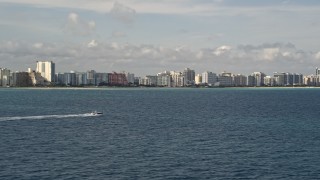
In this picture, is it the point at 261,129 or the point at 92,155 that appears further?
the point at 261,129

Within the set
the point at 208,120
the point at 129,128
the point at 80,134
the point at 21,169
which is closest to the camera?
the point at 21,169

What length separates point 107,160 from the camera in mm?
78188

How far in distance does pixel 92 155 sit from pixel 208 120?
7124cm

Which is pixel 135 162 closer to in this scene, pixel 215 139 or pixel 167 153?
pixel 167 153

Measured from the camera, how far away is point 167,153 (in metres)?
85.2

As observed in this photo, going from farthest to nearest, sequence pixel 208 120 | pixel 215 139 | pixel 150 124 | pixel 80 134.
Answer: pixel 208 120 < pixel 150 124 < pixel 80 134 < pixel 215 139

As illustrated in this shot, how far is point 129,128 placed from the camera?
12431 cm

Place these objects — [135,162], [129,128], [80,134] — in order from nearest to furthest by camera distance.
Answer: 1. [135,162]
2. [80,134]
3. [129,128]

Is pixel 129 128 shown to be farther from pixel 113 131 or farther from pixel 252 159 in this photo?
pixel 252 159

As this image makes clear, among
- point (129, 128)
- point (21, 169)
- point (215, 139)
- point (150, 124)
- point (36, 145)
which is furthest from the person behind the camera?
point (150, 124)

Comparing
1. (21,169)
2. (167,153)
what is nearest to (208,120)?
(167,153)

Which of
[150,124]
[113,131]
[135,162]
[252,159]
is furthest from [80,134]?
[252,159]

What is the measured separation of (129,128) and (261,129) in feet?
111

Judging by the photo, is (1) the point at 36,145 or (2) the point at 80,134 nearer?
(1) the point at 36,145
